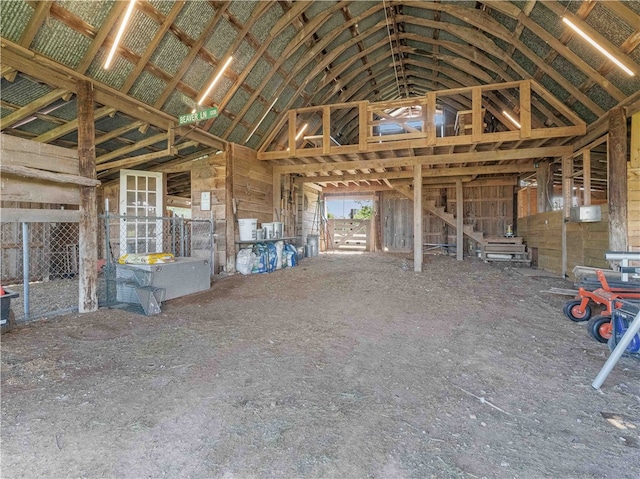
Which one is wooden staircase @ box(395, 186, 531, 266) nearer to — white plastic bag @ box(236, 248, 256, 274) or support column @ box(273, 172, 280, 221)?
support column @ box(273, 172, 280, 221)

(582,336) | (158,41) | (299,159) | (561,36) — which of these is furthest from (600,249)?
(158,41)

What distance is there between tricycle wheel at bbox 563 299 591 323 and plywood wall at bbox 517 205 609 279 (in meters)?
2.16

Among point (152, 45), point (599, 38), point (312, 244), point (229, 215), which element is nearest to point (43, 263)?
point (229, 215)

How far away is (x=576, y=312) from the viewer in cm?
366

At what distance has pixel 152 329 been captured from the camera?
11.1 feet

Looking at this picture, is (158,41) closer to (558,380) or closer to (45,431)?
(45,431)

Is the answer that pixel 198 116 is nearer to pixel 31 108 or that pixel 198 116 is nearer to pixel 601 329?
pixel 31 108

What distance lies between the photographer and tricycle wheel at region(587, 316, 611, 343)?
2988 mm

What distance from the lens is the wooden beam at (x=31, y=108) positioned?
412 centimetres

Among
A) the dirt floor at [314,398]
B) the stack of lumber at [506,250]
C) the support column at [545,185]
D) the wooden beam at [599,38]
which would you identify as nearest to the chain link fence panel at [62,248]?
the dirt floor at [314,398]

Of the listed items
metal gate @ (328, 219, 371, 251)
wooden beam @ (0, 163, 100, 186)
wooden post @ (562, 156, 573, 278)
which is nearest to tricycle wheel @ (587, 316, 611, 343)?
wooden post @ (562, 156, 573, 278)

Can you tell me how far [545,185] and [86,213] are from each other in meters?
9.83

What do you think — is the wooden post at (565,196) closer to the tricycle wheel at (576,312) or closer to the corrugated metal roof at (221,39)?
the tricycle wheel at (576,312)

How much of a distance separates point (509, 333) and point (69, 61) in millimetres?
6055
